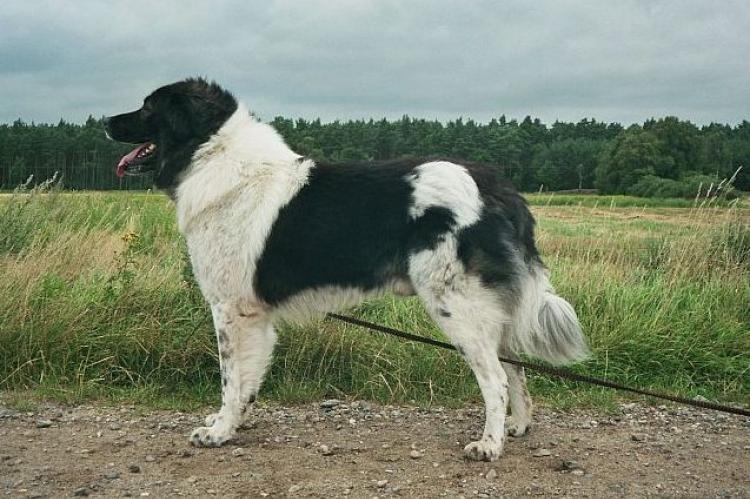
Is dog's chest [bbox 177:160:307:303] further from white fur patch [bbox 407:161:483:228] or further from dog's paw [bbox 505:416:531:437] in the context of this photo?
dog's paw [bbox 505:416:531:437]

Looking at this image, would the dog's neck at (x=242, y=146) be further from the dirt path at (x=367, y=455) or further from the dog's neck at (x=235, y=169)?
the dirt path at (x=367, y=455)

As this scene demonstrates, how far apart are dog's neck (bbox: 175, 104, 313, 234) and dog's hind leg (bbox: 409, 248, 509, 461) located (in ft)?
3.23

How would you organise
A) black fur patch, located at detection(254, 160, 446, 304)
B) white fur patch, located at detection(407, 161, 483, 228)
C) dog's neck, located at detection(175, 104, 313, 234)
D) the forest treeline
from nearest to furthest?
white fur patch, located at detection(407, 161, 483, 228)
black fur patch, located at detection(254, 160, 446, 304)
dog's neck, located at detection(175, 104, 313, 234)
the forest treeline

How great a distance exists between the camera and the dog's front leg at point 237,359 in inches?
162

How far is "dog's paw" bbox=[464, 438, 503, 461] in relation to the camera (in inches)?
148

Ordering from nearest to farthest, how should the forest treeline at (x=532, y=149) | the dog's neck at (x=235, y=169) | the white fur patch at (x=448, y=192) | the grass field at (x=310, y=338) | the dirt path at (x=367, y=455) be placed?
the dirt path at (x=367, y=455) → the white fur patch at (x=448, y=192) → the dog's neck at (x=235, y=169) → the grass field at (x=310, y=338) → the forest treeline at (x=532, y=149)

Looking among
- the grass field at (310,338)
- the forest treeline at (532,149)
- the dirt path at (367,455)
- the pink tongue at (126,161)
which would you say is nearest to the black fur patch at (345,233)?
the dirt path at (367,455)

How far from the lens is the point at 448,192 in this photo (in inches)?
147

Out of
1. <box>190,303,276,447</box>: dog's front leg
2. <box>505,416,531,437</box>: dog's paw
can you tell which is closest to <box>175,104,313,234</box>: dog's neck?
<box>190,303,276,447</box>: dog's front leg

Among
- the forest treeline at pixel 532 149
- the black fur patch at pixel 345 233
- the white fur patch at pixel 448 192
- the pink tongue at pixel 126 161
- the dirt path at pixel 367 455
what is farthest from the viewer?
the forest treeline at pixel 532 149

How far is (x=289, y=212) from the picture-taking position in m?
4.06

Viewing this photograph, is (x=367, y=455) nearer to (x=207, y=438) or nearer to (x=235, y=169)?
(x=207, y=438)

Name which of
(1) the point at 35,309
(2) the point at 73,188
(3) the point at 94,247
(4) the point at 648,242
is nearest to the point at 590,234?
(4) the point at 648,242

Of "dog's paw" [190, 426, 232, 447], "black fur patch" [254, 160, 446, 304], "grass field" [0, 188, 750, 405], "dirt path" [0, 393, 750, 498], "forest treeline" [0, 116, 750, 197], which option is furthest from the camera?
"forest treeline" [0, 116, 750, 197]
